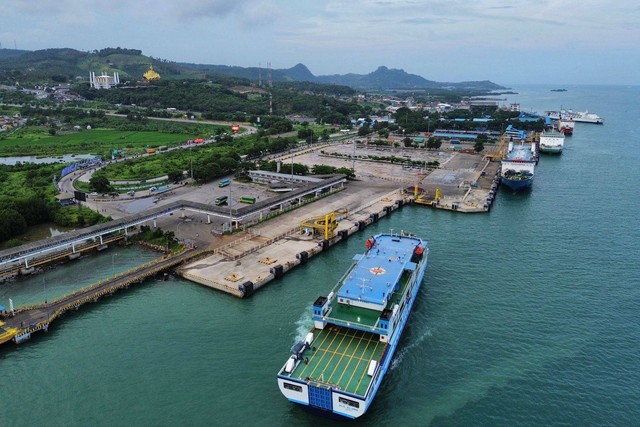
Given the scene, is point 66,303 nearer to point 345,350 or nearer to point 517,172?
point 345,350

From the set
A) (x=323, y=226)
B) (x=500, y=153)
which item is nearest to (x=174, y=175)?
(x=323, y=226)

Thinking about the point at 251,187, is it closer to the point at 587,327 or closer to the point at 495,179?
the point at 495,179

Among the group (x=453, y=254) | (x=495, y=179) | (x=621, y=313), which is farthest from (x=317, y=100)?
(x=621, y=313)

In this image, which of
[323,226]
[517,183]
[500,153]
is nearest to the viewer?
[323,226]

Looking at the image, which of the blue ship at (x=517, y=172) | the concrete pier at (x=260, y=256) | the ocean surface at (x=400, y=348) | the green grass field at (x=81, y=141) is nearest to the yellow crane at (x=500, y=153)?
the blue ship at (x=517, y=172)

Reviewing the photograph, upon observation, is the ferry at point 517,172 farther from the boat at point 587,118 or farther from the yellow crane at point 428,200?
the boat at point 587,118

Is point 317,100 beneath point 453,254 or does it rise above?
above
